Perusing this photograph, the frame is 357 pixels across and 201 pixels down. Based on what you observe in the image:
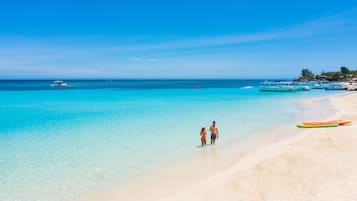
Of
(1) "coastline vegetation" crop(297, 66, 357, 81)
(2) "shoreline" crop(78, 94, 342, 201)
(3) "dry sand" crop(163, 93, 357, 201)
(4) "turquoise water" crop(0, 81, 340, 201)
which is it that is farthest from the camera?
(1) "coastline vegetation" crop(297, 66, 357, 81)

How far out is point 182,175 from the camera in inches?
408

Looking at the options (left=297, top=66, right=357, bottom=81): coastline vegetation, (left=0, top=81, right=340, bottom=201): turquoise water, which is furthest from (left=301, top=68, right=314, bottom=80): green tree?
(left=0, top=81, right=340, bottom=201): turquoise water

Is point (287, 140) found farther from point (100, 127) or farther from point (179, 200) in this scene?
point (100, 127)

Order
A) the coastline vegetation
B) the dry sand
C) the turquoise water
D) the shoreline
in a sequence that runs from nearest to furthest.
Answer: the dry sand
the shoreline
the turquoise water
the coastline vegetation

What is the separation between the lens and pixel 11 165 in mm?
11828

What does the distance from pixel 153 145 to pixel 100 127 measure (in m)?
7.35

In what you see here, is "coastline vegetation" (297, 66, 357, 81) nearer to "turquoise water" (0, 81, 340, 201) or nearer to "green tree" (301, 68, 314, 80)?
"green tree" (301, 68, 314, 80)

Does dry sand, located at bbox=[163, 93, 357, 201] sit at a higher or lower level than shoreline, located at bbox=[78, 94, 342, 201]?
higher

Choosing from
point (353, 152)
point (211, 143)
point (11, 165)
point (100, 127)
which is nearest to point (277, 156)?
point (353, 152)

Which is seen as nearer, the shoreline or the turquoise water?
the shoreline

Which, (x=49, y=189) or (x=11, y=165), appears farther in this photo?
(x=11, y=165)

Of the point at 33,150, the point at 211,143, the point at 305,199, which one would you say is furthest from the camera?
the point at 211,143

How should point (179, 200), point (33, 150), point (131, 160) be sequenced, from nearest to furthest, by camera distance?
point (179, 200) < point (131, 160) < point (33, 150)

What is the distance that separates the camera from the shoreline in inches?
344
